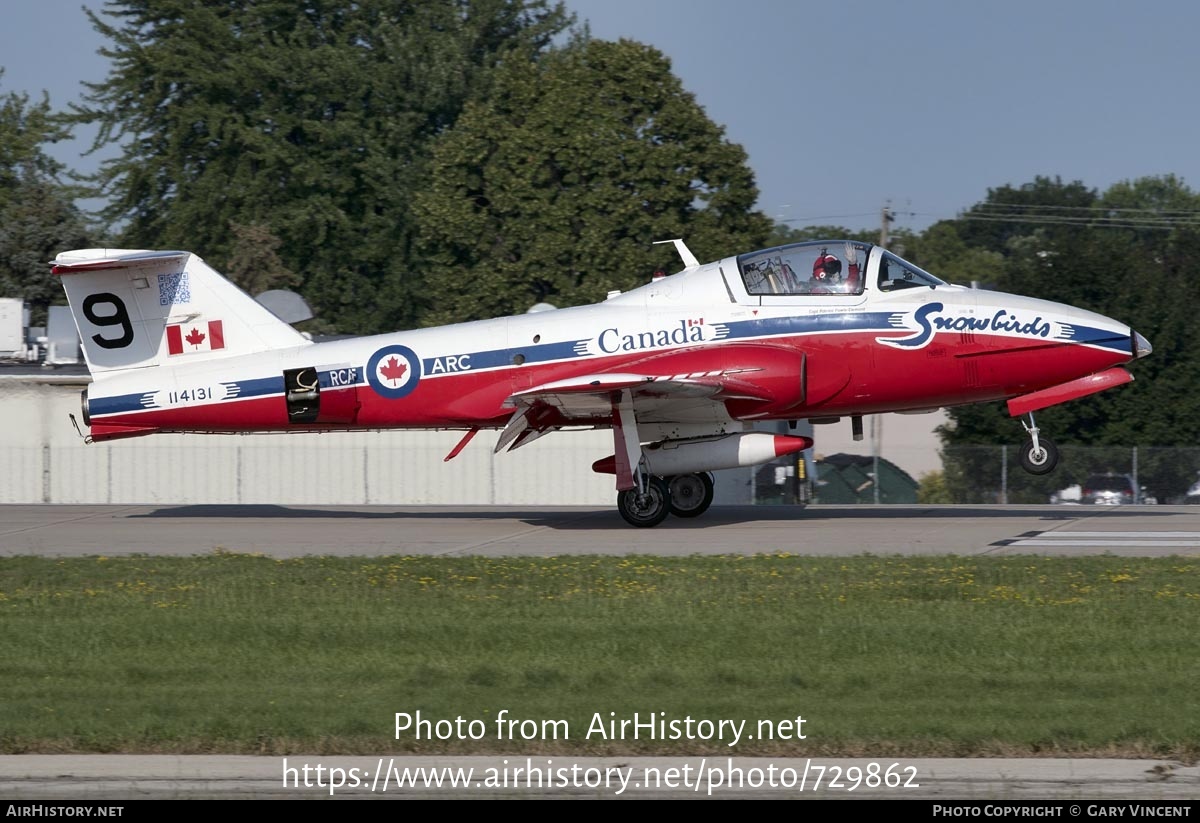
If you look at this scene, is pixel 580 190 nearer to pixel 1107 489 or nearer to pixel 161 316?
pixel 1107 489

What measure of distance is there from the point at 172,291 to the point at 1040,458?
39.5 feet

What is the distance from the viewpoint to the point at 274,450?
99.3ft

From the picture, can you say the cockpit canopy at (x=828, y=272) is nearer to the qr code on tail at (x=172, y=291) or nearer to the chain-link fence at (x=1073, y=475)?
the qr code on tail at (x=172, y=291)

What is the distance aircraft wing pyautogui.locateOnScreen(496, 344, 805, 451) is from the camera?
17.3 metres

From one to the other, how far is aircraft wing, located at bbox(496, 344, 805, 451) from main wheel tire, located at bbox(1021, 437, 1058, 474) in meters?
2.95

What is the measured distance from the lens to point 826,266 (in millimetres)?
18156

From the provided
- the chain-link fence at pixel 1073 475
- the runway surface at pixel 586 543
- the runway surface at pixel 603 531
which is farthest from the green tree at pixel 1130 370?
the runway surface at pixel 586 543

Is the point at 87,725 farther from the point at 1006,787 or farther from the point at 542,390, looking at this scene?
the point at 542,390

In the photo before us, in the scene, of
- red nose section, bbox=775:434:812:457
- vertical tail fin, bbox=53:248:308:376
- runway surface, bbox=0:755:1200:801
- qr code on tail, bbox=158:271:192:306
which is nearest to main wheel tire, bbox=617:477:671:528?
red nose section, bbox=775:434:812:457

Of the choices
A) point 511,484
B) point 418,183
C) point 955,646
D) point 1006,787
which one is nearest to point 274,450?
point 511,484

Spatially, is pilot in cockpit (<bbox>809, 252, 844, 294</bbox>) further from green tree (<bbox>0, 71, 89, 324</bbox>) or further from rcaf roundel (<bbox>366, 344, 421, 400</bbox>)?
green tree (<bbox>0, 71, 89, 324</bbox>)

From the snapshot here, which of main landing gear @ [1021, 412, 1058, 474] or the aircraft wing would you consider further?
main landing gear @ [1021, 412, 1058, 474]

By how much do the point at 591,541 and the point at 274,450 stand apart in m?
14.4

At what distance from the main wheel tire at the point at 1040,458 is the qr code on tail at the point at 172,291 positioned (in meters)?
11.6
